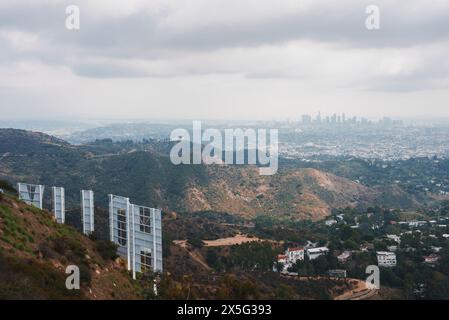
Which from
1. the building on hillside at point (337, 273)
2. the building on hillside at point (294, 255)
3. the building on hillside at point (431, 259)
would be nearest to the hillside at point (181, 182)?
the building on hillside at point (294, 255)

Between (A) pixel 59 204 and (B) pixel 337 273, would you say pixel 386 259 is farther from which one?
(A) pixel 59 204

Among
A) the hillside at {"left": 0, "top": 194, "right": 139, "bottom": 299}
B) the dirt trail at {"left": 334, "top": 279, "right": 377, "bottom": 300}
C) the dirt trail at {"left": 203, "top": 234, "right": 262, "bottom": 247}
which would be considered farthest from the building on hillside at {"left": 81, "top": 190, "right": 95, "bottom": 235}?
the dirt trail at {"left": 203, "top": 234, "right": 262, "bottom": 247}

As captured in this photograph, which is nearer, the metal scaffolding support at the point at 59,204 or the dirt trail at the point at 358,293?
the metal scaffolding support at the point at 59,204

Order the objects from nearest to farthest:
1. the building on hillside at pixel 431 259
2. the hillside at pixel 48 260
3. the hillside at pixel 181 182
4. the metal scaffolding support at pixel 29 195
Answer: the hillside at pixel 48 260 → the metal scaffolding support at pixel 29 195 → the building on hillside at pixel 431 259 → the hillside at pixel 181 182

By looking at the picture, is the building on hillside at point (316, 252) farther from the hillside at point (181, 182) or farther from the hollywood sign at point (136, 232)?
the hillside at point (181, 182)

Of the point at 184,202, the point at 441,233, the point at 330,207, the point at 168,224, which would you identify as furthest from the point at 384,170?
the point at 168,224

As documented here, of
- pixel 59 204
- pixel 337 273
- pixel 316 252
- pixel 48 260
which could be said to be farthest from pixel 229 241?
pixel 48 260
